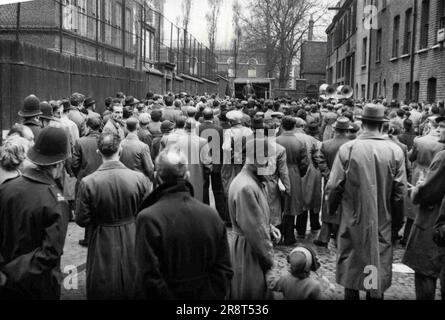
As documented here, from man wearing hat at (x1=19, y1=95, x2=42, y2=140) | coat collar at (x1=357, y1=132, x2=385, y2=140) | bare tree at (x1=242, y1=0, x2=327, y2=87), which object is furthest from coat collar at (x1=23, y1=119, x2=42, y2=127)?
bare tree at (x1=242, y1=0, x2=327, y2=87)

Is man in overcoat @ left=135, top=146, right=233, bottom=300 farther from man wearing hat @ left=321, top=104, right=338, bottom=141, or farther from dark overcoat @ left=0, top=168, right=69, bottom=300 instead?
man wearing hat @ left=321, top=104, right=338, bottom=141

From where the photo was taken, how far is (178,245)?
11.0 ft

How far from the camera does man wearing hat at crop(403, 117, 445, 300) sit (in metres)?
4.93

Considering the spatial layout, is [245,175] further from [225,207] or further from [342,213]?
[225,207]

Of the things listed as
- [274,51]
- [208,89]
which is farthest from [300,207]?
[274,51]

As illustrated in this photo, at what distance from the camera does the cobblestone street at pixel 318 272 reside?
5.76 m

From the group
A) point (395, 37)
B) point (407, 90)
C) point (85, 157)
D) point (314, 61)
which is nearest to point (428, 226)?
point (85, 157)

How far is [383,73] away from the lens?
2816 centimetres

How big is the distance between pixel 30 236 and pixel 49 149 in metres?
0.70

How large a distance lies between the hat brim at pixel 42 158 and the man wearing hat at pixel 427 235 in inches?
129

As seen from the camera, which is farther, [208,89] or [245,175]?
[208,89]

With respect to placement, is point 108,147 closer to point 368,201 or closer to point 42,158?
point 42,158

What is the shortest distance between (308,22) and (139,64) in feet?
115

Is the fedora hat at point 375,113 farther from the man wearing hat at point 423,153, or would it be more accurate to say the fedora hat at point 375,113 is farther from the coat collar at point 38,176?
the coat collar at point 38,176
